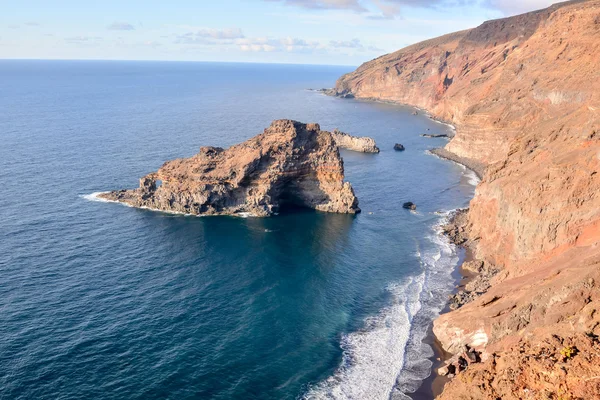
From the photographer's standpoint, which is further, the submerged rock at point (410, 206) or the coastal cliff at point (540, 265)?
the submerged rock at point (410, 206)

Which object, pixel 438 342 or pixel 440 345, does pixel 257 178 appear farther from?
pixel 440 345

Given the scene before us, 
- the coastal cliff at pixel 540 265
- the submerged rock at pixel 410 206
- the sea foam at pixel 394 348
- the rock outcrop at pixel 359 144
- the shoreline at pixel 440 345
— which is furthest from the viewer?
the rock outcrop at pixel 359 144

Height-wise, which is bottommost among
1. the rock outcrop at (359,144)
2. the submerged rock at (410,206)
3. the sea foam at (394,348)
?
the sea foam at (394,348)

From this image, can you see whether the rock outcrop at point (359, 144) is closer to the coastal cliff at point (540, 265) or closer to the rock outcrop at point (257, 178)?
the coastal cliff at point (540, 265)

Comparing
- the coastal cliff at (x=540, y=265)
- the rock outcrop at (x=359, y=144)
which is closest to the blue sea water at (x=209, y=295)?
the coastal cliff at (x=540, y=265)

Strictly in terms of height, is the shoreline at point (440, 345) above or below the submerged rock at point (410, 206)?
below

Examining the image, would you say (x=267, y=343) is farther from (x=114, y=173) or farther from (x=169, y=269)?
(x=114, y=173)

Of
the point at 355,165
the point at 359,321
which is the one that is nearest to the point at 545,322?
the point at 359,321

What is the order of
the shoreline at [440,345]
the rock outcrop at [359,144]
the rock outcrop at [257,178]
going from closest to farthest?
1. the shoreline at [440,345]
2. the rock outcrop at [257,178]
3. the rock outcrop at [359,144]

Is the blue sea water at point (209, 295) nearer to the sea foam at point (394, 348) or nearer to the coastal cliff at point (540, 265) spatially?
the sea foam at point (394, 348)
